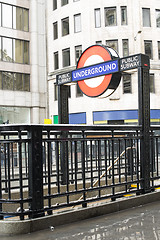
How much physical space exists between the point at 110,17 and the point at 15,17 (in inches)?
417

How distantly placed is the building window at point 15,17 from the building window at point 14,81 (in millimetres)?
5244

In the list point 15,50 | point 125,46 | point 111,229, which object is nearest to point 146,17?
point 125,46

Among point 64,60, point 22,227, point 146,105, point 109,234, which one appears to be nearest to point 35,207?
point 22,227

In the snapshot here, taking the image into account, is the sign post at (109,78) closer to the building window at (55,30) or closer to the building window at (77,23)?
the building window at (77,23)

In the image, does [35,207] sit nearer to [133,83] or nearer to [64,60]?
[133,83]

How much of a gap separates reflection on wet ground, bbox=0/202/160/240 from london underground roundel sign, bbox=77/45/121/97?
2893 mm

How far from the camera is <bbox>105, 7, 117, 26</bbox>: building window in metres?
34.8

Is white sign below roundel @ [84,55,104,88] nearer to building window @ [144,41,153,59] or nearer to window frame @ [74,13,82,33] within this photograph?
building window @ [144,41,153,59]

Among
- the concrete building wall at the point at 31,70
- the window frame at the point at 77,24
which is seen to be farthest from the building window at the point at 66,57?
the concrete building wall at the point at 31,70

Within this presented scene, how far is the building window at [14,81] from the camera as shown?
3616 cm

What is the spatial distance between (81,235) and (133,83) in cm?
3068

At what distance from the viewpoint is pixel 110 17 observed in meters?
34.9

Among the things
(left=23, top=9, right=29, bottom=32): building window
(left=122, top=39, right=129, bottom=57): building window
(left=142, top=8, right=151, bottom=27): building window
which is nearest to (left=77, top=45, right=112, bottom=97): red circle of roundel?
(left=122, top=39, right=129, bottom=57): building window

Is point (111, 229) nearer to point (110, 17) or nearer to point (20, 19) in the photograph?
point (110, 17)
